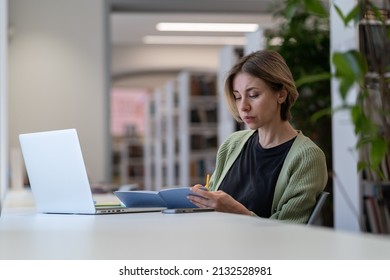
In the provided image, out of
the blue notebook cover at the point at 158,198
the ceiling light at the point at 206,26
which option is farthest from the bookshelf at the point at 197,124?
the blue notebook cover at the point at 158,198

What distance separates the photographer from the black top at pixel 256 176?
8.30 feet

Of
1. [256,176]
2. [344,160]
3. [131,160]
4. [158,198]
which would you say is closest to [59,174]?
[158,198]

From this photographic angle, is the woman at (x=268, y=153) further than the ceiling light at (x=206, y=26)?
No

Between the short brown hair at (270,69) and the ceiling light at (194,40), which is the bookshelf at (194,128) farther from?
the short brown hair at (270,69)

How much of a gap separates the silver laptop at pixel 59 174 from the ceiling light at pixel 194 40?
10381 mm

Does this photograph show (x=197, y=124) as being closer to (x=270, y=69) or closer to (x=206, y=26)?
(x=206, y=26)

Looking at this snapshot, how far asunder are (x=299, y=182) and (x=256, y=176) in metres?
0.24

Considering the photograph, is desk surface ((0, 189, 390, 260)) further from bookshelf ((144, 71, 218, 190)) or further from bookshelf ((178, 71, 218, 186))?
bookshelf ((178, 71, 218, 186))

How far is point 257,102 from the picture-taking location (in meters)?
2.61

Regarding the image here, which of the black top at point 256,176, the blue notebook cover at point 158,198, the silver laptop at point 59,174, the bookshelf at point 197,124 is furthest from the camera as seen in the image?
the bookshelf at point 197,124

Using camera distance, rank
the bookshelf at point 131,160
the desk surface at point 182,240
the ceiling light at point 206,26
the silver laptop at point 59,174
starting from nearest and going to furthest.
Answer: the desk surface at point 182,240
the silver laptop at point 59,174
the ceiling light at point 206,26
the bookshelf at point 131,160

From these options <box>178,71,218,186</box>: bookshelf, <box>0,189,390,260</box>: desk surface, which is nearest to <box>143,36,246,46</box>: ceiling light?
<box>178,71,218,186</box>: bookshelf

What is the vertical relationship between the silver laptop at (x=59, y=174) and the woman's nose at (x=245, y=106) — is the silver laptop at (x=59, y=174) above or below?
below

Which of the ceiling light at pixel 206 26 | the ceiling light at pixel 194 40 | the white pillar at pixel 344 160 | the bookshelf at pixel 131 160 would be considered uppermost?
the ceiling light at pixel 206 26
